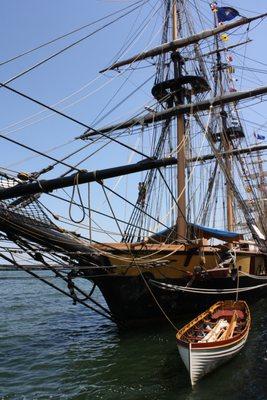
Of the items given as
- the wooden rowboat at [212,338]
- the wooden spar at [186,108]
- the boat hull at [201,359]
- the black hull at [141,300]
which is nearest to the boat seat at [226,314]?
the wooden rowboat at [212,338]

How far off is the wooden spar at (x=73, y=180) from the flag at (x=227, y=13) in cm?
1916

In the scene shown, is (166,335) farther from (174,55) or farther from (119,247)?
(174,55)

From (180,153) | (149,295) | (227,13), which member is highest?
(227,13)

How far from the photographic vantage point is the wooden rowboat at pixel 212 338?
32.4 feet

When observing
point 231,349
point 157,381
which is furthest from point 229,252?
point 157,381

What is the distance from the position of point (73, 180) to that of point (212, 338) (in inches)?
209

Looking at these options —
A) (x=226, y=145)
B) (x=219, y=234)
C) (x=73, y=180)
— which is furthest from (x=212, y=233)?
(x=226, y=145)

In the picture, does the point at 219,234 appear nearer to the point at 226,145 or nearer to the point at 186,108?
the point at 186,108

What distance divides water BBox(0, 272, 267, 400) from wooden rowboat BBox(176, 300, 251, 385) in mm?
356

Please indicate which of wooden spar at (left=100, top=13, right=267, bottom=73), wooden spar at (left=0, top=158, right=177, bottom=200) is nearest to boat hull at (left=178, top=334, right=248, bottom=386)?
wooden spar at (left=0, top=158, right=177, bottom=200)

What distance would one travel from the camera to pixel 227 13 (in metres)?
25.6

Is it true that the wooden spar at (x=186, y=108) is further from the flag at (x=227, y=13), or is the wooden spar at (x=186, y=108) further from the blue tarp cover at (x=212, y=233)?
the blue tarp cover at (x=212, y=233)

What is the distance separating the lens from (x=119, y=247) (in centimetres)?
1445

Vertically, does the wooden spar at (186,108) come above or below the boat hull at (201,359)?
above
